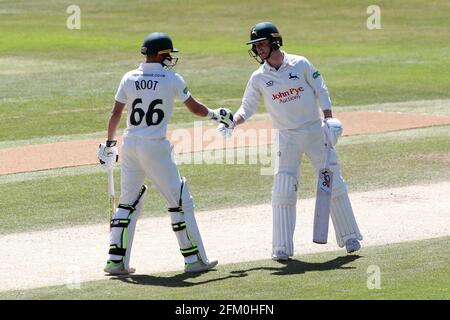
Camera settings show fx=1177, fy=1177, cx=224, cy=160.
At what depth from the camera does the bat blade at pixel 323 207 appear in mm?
11828

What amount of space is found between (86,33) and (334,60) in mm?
10379

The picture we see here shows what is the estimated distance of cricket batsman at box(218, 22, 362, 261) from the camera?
12.0 m

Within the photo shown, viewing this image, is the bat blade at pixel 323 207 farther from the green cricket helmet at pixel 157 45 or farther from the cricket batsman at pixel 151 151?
the green cricket helmet at pixel 157 45

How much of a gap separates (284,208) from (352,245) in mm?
793

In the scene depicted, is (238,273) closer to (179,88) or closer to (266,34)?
(179,88)

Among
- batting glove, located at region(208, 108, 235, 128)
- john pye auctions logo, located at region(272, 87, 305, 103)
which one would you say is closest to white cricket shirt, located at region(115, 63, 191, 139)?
batting glove, located at region(208, 108, 235, 128)

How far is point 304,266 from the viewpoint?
11562 millimetres

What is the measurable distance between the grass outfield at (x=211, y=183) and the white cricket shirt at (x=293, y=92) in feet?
10.2

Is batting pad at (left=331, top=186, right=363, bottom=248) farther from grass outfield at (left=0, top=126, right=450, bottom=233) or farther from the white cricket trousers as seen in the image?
grass outfield at (left=0, top=126, right=450, bottom=233)

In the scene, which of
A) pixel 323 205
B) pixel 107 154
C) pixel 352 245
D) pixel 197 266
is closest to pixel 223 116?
pixel 107 154

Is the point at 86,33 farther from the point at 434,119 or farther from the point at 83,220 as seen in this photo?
the point at 83,220

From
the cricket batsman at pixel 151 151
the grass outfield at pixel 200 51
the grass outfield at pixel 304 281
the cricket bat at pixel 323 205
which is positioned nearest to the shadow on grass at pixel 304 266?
the grass outfield at pixel 304 281
